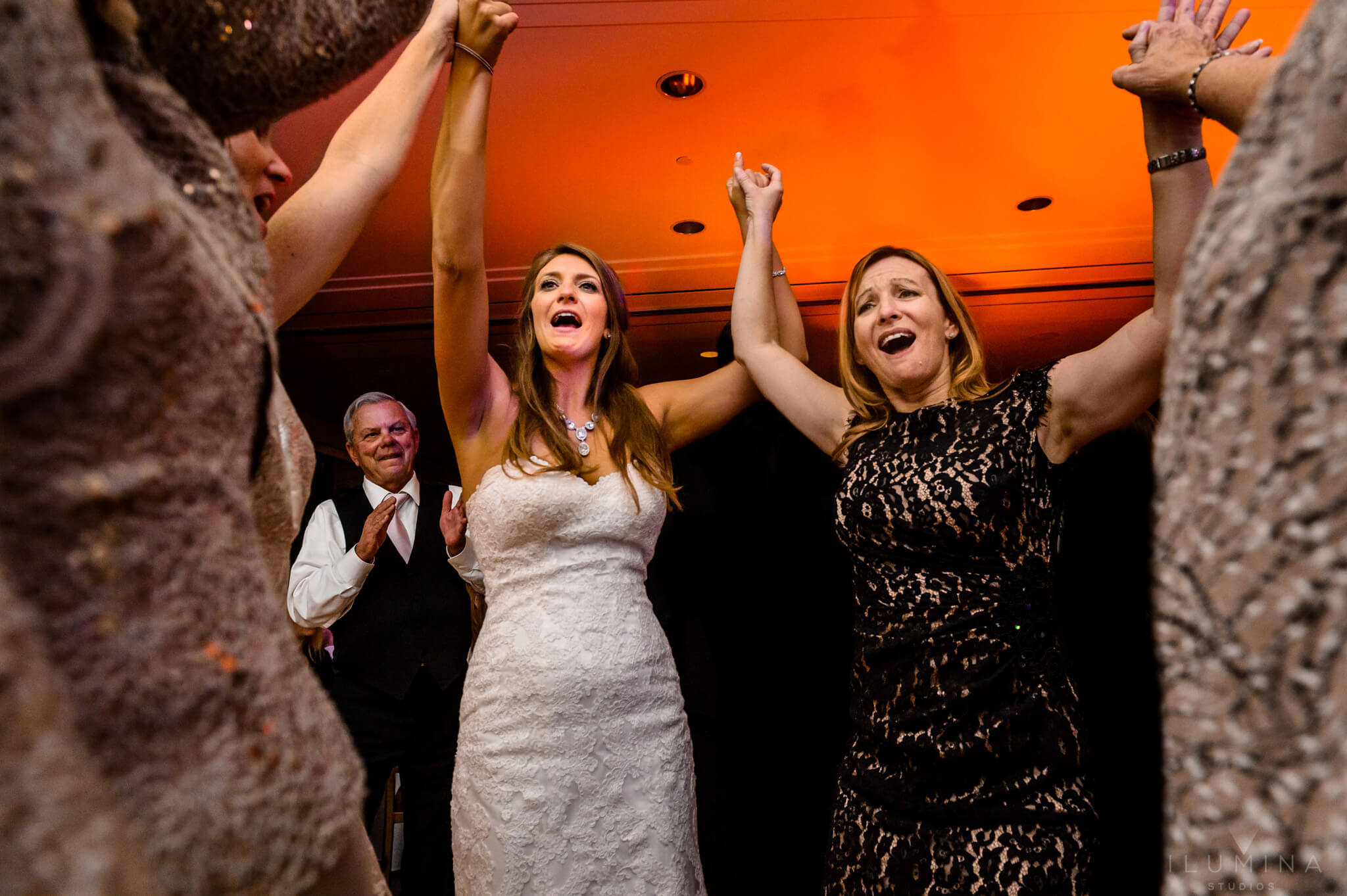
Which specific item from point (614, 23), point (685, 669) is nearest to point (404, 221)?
point (614, 23)

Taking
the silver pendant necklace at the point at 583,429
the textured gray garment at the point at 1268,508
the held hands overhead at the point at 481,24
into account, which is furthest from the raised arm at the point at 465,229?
the textured gray garment at the point at 1268,508

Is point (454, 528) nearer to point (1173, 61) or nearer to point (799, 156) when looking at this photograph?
point (1173, 61)

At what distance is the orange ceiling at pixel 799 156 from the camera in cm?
291

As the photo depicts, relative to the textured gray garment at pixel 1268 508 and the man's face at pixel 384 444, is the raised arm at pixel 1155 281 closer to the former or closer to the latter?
the textured gray garment at pixel 1268 508

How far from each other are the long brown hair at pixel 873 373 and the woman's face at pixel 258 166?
133 cm

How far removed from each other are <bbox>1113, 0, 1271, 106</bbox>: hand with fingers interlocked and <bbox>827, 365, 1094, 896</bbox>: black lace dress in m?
A: 0.57

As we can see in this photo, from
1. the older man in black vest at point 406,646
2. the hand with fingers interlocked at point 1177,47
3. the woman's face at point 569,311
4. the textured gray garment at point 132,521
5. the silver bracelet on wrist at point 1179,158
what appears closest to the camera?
the textured gray garment at point 132,521

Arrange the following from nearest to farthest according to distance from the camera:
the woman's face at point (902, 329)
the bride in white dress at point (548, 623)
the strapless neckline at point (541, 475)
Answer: the bride in white dress at point (548, 623)
the strapless neckline at point (541, 475)
the woman's face at point (902, 329)

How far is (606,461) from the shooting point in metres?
1.84

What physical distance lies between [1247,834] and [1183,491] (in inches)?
5.4

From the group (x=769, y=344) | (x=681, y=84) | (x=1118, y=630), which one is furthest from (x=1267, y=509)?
(x=681, y=84)

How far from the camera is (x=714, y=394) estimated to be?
2.07m

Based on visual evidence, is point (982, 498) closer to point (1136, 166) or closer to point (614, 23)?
point (614, 23)

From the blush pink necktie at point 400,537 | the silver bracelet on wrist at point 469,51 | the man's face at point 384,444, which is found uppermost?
the silver bracelet on wrist at point 469,51
